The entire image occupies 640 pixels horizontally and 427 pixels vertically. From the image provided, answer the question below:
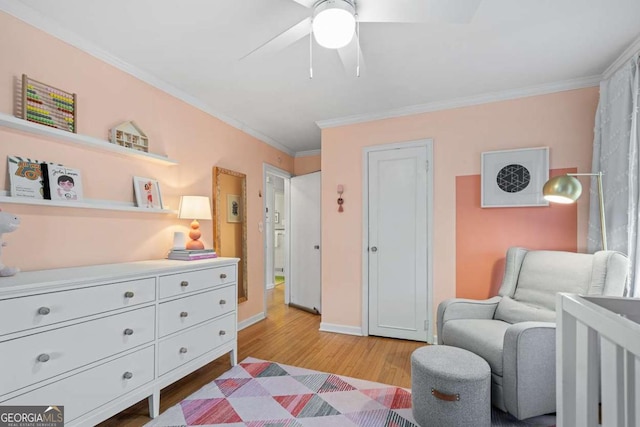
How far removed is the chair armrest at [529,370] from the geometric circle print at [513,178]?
1.40 meters

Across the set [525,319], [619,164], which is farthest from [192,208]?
[619,164]

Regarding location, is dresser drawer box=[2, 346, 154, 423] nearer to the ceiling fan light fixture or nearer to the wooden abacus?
the wooden abacus

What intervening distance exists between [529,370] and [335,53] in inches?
91.4

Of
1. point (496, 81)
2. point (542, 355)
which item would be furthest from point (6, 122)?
point (496, 81)

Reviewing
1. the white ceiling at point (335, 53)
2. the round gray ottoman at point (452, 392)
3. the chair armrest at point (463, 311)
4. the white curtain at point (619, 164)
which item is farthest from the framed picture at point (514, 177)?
the round gray ottoman at point (452, 392)

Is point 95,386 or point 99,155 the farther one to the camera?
point 99,155

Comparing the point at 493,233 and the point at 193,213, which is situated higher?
the point at 193,213

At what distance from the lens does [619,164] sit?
6.93ft

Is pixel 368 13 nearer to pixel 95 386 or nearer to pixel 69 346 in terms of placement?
pixel 69 346

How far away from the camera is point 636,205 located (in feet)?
6.42

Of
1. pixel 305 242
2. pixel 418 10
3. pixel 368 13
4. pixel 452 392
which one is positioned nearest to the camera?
pixel 418 10

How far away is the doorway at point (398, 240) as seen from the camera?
10.0ft

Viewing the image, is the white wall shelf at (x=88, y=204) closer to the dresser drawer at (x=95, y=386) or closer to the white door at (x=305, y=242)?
the dresser drawer at (x=95, y=386)

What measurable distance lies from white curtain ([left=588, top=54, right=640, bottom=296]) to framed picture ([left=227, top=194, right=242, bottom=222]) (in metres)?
3.32
